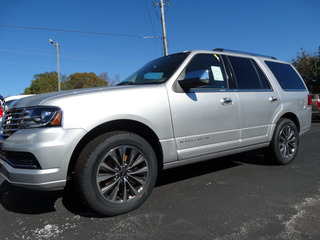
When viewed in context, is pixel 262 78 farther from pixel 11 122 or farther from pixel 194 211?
pixel 11 122

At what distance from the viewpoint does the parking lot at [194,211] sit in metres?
2.16

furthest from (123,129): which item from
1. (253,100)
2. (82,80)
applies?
(82,80)

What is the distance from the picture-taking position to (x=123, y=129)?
8.48ft

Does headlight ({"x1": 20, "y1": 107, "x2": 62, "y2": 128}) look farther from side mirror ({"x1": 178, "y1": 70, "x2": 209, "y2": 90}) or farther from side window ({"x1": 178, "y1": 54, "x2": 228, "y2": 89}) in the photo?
side window ({"x1": 178, "y1": 54, "x2": 228, "y2": 89})

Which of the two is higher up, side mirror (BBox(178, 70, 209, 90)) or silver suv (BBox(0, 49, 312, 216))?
side mirror (BBox(178, 70, 209, 90))

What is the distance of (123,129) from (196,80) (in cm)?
98

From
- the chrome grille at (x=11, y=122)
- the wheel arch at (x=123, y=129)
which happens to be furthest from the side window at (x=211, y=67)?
the chrome grille at (x=11, y=122)

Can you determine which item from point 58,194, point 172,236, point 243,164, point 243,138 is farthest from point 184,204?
point 243,164

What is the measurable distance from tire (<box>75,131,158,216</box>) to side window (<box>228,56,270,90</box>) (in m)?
1.90

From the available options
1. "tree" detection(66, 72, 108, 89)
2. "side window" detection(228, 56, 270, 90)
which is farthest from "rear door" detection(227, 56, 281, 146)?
"tree" detection(66, 72, 108, 89)

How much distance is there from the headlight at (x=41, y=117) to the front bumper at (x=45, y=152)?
0.06 meters

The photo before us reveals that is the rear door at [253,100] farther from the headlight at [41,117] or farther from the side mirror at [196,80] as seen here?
the headlight at [41,117]

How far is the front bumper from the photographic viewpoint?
2.09m

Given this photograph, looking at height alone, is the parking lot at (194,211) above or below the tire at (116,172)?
below
